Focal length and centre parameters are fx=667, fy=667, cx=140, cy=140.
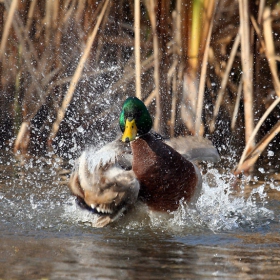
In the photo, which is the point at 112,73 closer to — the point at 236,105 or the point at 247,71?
the point at 236,105

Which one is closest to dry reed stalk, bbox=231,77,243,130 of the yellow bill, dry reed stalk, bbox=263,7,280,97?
dry reed stalk, bbox=263,7,280,97

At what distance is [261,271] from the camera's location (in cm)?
307

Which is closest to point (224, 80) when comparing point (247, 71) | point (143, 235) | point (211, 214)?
point (247, 71)

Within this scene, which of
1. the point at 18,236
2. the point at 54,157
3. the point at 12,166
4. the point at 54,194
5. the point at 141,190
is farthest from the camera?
the point at 54,157

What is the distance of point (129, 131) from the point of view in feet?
13.7

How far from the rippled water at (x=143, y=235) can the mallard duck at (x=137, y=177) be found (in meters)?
0.09

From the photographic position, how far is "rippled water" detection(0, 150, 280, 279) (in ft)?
10.0

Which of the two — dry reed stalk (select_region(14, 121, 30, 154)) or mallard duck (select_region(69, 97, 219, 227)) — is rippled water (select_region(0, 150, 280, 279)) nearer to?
mallard duck (select_region(69, 97, 219, 227))

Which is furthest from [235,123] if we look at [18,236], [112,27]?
[18,236]

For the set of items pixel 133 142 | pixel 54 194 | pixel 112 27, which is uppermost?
pixel 112 27

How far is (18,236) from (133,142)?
3.20ft

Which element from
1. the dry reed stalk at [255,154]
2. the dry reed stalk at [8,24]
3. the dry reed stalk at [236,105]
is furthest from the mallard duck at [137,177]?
the dry reed stalk at [8,24]

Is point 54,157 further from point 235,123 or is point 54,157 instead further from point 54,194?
point 235,123

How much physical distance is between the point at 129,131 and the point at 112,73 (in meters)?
2.33
